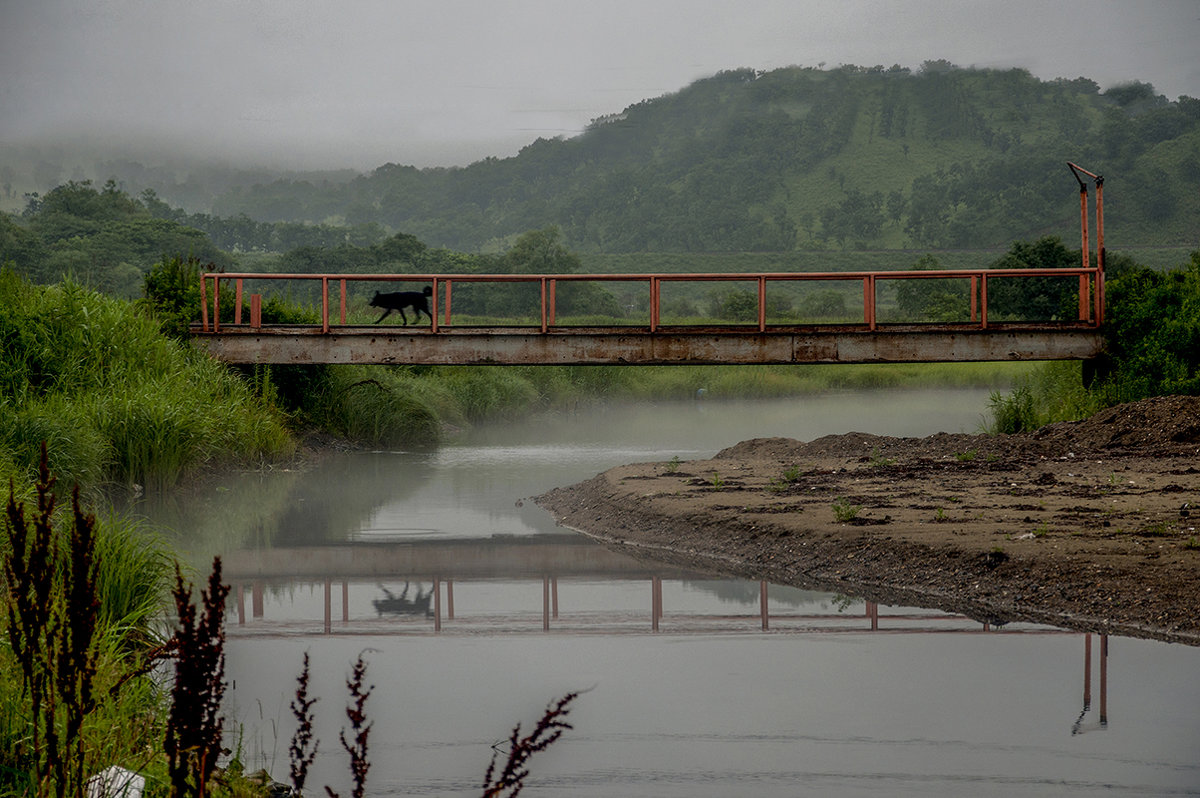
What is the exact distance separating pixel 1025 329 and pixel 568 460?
28.8 ft

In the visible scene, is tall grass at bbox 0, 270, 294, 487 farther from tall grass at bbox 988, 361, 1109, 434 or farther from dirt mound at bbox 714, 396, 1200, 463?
tall grass at bbox 988, 361, 1109, 434

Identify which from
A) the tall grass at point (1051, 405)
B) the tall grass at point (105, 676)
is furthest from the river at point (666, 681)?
the tall grass at point (1051, 405)

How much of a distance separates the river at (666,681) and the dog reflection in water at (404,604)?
47 millimetres

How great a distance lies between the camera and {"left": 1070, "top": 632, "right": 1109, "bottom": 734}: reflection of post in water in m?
6.69

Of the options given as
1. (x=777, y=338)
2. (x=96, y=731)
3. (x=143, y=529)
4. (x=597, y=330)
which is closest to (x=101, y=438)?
(x=143, y=529)

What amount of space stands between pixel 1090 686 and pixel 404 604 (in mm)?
6086

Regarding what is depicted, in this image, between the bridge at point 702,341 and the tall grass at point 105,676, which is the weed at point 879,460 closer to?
the bridge at point 702,341

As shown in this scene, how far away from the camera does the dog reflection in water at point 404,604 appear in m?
10.9

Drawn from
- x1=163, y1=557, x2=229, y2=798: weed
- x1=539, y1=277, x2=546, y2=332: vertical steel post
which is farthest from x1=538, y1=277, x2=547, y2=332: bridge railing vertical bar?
x1=163, y1=557, x2=229, y2=798: weed

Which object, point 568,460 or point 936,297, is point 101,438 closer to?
point 568,460

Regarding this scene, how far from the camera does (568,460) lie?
24406mm

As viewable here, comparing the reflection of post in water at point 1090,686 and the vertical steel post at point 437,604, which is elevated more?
the reflection of post in water at point 1090,686

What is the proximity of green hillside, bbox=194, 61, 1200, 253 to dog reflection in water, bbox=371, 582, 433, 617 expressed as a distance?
131506 millimetres

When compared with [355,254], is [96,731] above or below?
below
